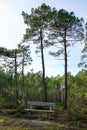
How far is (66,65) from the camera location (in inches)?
1154

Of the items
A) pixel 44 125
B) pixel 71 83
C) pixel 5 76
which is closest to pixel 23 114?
pixel 44 125

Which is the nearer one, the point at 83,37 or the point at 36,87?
the point at 83,37

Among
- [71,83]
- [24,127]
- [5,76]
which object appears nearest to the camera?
[24,127]

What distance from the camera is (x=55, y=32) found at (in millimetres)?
29875

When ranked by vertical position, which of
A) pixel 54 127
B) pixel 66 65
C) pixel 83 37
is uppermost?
pixel 83 37

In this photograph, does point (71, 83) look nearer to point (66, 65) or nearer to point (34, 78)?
point (34, 78)

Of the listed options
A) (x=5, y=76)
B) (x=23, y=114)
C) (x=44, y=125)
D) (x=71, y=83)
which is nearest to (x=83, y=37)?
(x=23, y=114)

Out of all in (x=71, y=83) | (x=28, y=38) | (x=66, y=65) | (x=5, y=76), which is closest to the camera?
(x=66, y=65)

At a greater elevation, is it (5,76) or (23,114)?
(5,76)

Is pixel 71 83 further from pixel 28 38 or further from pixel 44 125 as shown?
pixel 44 125

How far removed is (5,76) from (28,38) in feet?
90.5

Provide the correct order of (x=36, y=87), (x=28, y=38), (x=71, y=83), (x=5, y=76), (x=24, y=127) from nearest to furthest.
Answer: (x=24, y=127) → (x=28, y=38) → (x=5, y=76) → (x=71, y=83) → (x=36, y=87)

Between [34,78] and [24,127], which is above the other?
[34,78]

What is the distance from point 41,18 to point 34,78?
51.1m
